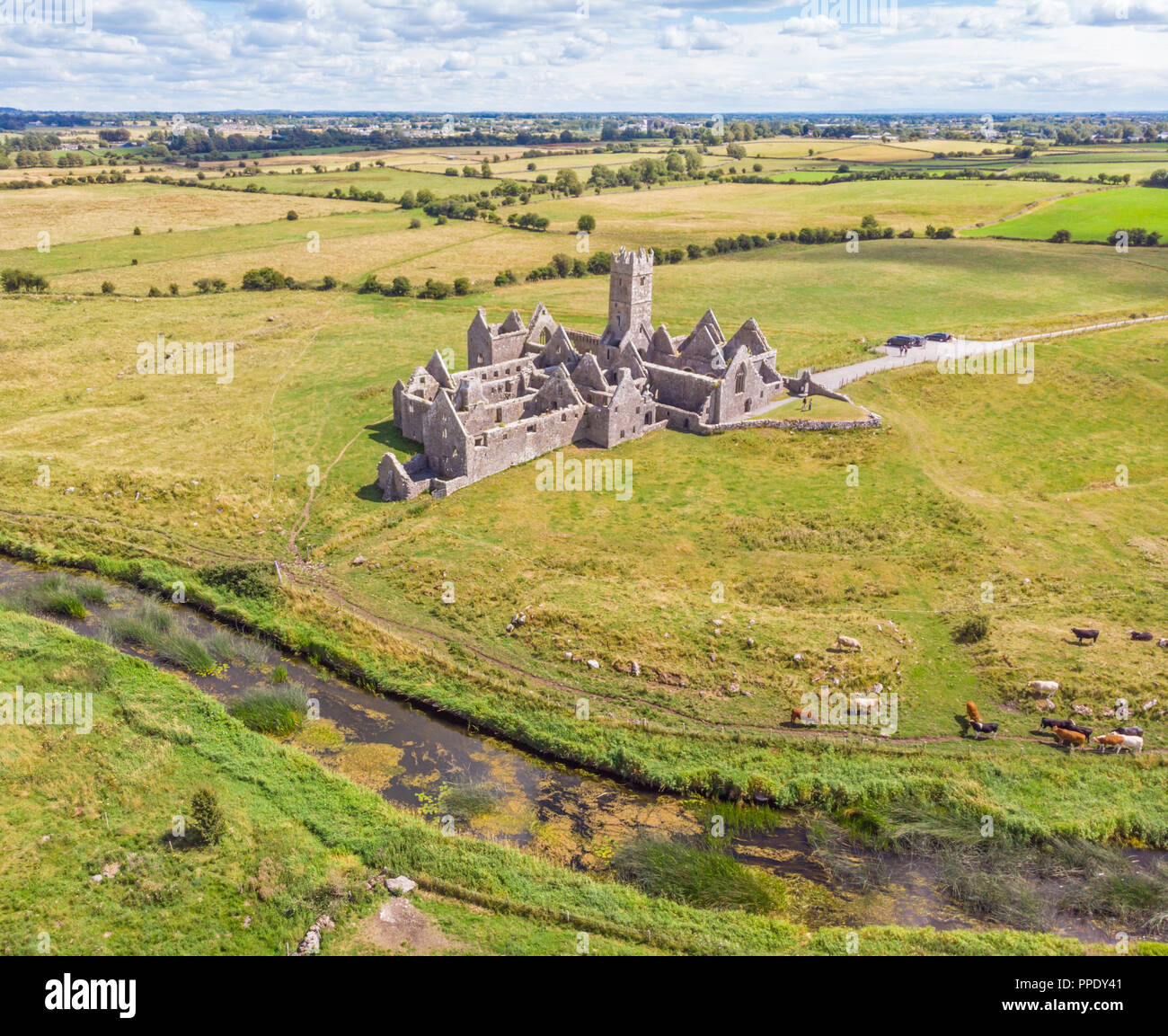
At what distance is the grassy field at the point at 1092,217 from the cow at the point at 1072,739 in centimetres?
12180

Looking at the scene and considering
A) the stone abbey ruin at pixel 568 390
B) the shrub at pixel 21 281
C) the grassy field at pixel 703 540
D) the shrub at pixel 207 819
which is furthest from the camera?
the shrub at pixel 21 281

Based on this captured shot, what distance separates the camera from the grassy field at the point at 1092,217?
418ft

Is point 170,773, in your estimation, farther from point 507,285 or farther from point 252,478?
point 507,285

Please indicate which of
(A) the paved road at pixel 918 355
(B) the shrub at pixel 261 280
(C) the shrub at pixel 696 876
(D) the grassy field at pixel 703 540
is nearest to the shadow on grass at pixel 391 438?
(D) the grassy field at pixel 703 540

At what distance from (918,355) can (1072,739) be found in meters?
52.5

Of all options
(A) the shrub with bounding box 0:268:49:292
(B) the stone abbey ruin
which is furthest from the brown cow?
(A) the shrub with bounding box 0:268:49:292

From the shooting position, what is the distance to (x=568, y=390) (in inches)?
2205

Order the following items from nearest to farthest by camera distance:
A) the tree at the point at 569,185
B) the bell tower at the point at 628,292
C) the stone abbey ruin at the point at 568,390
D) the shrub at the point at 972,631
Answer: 1. the shrub at the point at 972,631
2. the stone abbey ruin at the point at 568,390
3. the bell tower at the point at 628,292
4. the tree at the point at 569,185

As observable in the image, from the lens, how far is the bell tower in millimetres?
62250

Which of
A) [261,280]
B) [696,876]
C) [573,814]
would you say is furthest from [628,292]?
[261,280]

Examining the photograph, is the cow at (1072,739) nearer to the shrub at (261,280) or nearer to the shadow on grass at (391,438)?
the shadow on grass at (391,438)

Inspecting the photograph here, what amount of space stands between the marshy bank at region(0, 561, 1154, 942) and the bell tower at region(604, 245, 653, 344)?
39.1m

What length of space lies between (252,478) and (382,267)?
72.3m

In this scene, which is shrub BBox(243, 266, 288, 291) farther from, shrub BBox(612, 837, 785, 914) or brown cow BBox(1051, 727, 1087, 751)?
brown cow BBox(1051, 727, 1087, 751)
